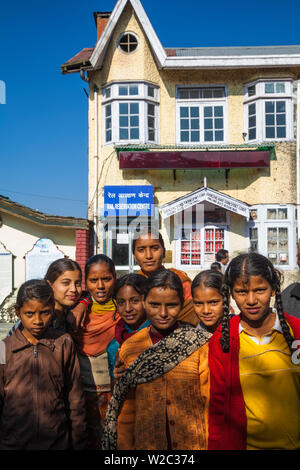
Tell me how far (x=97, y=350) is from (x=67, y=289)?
1.77 ft

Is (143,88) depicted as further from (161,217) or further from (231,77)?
(161,217)

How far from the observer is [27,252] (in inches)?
402

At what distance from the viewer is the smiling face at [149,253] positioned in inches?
135

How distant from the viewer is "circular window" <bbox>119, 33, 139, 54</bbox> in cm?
1110

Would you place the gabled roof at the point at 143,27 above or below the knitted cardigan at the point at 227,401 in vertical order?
above

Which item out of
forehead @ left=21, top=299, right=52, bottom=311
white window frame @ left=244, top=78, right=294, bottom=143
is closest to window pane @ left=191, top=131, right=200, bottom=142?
white window frame @ left=244, top=78, right=294, bottom=143

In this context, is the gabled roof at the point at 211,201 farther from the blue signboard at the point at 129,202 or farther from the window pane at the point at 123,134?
the window pane at the point at 123,134

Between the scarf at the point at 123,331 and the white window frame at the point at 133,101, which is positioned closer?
the scarf at the point at 123,331

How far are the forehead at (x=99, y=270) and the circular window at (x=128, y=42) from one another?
32.1ft

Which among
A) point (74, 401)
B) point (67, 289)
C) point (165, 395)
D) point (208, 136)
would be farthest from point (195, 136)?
point (165, 395)

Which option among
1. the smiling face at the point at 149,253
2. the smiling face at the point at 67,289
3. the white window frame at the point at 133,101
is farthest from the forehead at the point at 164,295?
the white window frame at the point at 133,101

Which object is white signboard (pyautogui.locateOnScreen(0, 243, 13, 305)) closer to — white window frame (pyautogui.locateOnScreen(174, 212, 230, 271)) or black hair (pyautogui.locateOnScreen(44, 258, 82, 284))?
white window frame (pyautogui.locateOnScreen(174, 212, 230, 271))

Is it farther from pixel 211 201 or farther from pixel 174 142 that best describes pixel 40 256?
pixel 174 142

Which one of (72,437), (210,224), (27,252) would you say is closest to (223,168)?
(210,224)
